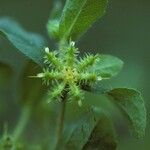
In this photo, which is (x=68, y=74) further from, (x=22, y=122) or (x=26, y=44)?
(x=22, y=122)

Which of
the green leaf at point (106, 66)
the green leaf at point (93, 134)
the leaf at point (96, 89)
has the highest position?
the green leaf at point (106, 66)

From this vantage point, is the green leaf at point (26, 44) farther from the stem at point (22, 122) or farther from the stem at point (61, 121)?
the stem at point (22, 122)

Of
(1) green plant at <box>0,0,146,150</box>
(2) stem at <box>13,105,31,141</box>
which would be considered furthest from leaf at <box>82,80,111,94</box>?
(2) stem at <box>13,105,31,141</box>

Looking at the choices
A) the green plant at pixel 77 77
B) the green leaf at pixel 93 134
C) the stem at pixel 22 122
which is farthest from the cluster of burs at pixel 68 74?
the stem at pixel 22 122

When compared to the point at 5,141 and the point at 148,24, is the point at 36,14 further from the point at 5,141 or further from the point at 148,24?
the point at 5,141

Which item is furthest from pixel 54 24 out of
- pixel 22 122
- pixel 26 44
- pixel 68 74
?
pixel 22 122

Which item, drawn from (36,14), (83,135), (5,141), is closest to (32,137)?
(5,141)
